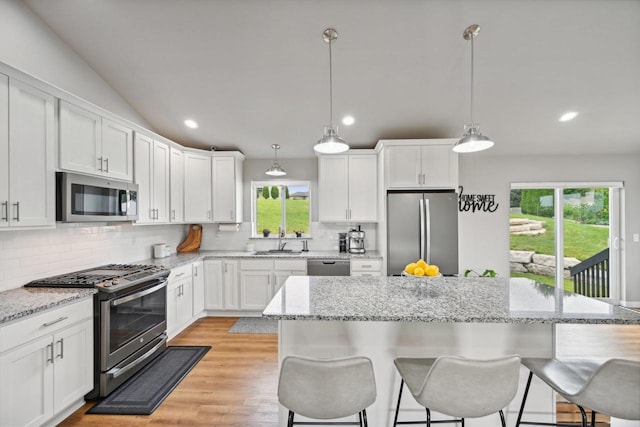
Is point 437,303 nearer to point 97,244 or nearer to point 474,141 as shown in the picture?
point 474,141

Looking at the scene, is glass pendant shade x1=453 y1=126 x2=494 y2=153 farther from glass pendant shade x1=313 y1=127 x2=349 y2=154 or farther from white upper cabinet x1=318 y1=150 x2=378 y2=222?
white upper cabinet x1=318 y1=150 x2=378 y2=222

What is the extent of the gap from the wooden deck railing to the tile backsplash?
336cm

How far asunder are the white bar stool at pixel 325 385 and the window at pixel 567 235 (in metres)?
4.48

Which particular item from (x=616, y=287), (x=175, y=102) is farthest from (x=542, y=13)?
(x=616, y=287)

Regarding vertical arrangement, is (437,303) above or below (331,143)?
below

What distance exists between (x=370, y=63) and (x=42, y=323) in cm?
334

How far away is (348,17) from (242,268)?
10.5ft

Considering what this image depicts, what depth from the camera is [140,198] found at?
3.32 meters

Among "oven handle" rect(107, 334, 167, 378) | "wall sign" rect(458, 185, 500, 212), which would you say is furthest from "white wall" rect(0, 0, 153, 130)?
"wall sign" rect(458, 185, 500, 212)

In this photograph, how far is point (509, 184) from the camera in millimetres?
4668

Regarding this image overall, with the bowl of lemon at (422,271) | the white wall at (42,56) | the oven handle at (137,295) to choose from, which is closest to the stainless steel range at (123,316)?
the oven handle at (137,295)

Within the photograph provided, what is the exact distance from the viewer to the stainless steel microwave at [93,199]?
229 cm

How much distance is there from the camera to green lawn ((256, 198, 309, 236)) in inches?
194

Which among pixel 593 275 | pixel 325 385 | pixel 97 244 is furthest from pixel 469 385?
pixel 593 275
